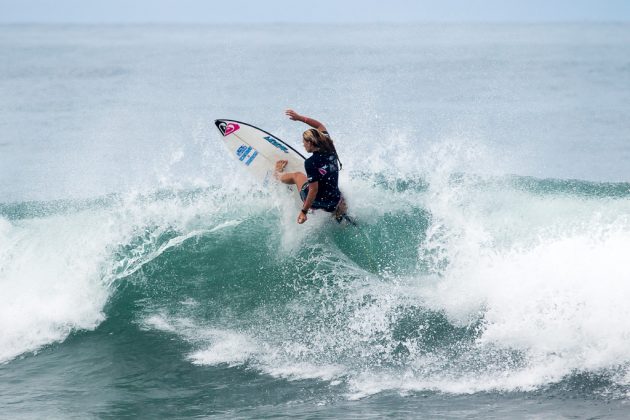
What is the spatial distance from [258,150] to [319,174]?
1.85 meters

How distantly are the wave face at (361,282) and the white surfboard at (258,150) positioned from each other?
1.30ft

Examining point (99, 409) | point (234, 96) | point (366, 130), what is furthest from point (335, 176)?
point (234, 96)

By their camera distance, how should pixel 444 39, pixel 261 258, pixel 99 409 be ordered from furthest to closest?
1. pixel 444 39
2. pixel 261 258
3. pixel 99 409

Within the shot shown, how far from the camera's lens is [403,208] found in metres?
11.4

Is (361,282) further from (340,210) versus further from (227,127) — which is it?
(227,127)

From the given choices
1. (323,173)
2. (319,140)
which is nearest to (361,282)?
(323,173)

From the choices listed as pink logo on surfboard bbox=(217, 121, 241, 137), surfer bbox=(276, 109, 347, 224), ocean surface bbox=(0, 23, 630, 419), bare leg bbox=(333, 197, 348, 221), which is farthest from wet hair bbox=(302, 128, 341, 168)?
pink logo on surfboard bbox=(217, 121, 241, 137)

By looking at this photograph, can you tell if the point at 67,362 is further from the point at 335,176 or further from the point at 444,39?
the point at 444,39

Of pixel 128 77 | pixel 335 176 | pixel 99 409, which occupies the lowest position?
pixel 99 409

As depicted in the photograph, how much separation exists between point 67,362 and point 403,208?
4.79m

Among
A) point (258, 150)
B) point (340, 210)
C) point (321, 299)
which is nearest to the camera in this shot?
point (321, 299)

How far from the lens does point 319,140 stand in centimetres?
938

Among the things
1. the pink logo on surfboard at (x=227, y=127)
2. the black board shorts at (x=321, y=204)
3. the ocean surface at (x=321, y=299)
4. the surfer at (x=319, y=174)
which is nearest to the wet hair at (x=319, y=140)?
the surfer at (x=319, y=174)

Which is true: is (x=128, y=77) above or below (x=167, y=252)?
above
